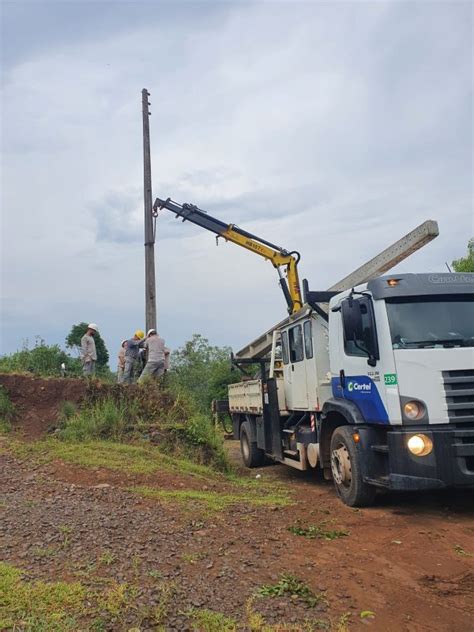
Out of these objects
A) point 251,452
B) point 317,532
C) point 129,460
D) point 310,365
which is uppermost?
point 310,365

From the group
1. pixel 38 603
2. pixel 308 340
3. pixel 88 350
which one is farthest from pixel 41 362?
pixel 38 603

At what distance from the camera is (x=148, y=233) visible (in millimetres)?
13859

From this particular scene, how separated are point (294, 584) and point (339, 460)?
3.18 m

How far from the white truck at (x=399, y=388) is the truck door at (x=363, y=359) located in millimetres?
12

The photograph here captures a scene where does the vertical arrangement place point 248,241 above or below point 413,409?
above

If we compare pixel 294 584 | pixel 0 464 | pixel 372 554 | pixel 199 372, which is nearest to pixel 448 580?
pixel 372 554

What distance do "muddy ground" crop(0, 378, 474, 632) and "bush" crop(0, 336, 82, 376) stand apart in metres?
6.06

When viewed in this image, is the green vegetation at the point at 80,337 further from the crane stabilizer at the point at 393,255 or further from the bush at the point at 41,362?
the crane stabilizer at the point at 393,255

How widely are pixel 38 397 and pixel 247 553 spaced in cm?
750

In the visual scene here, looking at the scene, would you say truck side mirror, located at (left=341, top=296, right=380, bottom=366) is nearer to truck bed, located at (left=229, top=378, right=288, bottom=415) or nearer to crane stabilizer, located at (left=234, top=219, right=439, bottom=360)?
crane stabilizer, located at (left=234, top=219, right=439, bottom=360)

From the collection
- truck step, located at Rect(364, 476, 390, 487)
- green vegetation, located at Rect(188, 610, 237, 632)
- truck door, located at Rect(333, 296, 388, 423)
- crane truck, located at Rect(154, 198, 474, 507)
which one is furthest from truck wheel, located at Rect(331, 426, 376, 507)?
green vegetation, located at Rect(188, 610, 237, 632)

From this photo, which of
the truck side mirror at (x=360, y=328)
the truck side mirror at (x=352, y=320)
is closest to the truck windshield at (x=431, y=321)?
the truck side mirror at (x=360, y=328)

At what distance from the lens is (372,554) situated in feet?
16.8

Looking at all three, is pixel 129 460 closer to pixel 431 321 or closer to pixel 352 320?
pixel 352 320
